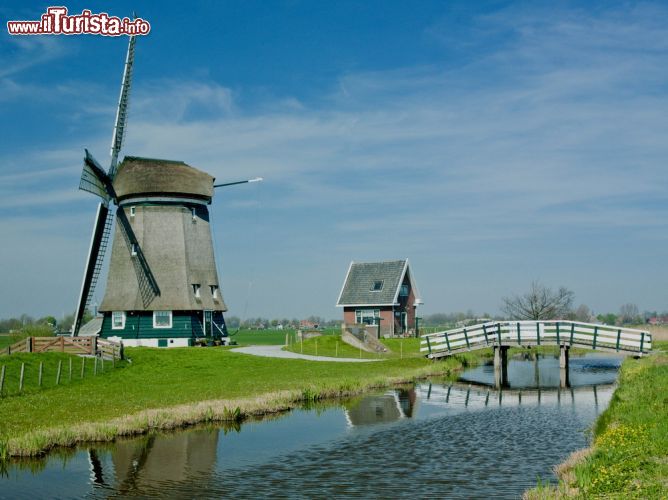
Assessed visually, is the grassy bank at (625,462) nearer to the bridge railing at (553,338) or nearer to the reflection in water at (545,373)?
the reflection in water at (545,373)

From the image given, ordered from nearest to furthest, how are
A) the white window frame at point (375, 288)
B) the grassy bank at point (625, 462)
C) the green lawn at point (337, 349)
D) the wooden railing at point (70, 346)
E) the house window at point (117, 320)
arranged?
1. the grassy bank at point (625, 462)
2. the wooden railing at point (70, 346)
3. the green lawn at point (337, 349)
4. the house window at point (117, 320)
5. the white window frame at point (375, 288)

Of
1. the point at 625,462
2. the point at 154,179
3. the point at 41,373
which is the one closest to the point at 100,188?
the point at 154,179

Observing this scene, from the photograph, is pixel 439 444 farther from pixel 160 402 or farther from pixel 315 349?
pixel 315 349

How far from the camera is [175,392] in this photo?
86.1ft

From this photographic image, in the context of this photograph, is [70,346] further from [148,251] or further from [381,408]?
[381,408]

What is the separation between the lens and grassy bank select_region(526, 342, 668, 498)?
1132cm

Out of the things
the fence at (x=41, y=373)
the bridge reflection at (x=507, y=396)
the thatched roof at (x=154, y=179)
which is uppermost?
the thatched roof at (x=154, y=179)

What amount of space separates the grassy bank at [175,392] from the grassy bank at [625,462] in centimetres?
1144

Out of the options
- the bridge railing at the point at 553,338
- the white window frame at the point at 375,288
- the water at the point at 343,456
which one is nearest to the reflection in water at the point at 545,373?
the bridge railing at the point at 553,338

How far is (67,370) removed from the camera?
107ft

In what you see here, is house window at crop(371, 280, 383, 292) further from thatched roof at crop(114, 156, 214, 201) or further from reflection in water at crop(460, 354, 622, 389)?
thatched roof at crop(114, 156, 214, 201)

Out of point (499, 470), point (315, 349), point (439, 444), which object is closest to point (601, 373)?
point (315, 349)

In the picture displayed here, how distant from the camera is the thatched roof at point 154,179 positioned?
153 feet

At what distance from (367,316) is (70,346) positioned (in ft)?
100
